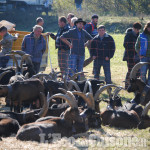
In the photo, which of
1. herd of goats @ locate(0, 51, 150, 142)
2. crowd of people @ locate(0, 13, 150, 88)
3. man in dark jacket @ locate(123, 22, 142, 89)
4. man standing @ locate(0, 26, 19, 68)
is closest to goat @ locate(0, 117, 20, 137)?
herd of goats @ locate(0, 51, 150, 142)

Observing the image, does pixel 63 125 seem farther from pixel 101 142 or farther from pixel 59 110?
pixel 59 110

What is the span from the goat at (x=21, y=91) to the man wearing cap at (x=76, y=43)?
8.14 ft

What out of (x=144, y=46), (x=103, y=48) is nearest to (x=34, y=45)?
(x=103, y=48)

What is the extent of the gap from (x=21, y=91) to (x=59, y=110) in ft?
3.99

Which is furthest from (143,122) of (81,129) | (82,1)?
(82,1)

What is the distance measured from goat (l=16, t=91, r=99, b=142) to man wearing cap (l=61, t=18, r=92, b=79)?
4.20m

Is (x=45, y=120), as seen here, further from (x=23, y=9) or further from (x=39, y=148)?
(x=23, y=9)

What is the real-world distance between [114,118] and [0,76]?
373 cm

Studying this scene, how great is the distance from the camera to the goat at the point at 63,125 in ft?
24.3

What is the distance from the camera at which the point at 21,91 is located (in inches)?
380

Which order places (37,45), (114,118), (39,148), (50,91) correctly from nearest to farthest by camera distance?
(39,148)
(114,118)
(50,91)
(37,45)

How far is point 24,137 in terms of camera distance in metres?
7.36

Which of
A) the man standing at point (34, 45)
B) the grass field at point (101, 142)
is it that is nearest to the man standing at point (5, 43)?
the man standing at point (34, 45)

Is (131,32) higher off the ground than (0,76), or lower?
higher
